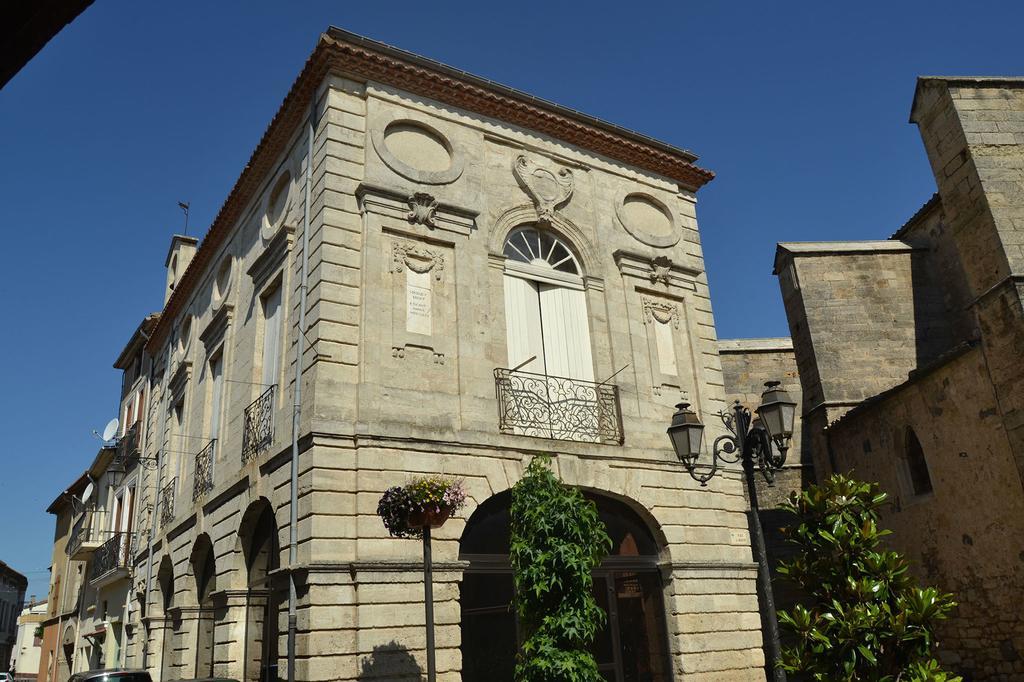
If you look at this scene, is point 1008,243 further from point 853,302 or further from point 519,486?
point 519,486

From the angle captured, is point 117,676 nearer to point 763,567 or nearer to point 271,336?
point 271,336

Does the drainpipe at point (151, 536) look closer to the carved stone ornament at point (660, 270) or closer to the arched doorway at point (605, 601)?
the arched doorway at point (605, 601)

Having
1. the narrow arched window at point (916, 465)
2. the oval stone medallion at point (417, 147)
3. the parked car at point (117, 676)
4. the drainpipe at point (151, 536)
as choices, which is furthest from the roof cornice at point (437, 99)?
the parked car at point (117, 676)

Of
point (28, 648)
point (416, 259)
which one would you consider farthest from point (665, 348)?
point (28, 648)

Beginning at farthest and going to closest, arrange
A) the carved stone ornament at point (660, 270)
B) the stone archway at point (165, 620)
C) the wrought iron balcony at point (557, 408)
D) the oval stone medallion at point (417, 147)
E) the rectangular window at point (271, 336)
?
the stone archway at point (165, 620)
the carved stone ornament at point (660, 270)
the rectangular window at point (271, 336)
the oval stone medallion at point (417, 147)
the wrought iron balcony at point (557, 408)

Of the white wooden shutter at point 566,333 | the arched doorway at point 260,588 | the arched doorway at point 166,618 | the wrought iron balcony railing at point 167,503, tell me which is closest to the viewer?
the arched doorway at point 260,588

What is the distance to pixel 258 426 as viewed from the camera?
11102mm

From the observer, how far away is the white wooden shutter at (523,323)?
11.3 metres

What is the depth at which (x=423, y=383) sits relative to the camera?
10.0 m

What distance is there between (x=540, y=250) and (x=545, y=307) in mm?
998

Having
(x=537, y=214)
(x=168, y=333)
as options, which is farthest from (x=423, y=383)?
(x=168, y=333)

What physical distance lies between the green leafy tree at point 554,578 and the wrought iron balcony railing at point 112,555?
47.5ft

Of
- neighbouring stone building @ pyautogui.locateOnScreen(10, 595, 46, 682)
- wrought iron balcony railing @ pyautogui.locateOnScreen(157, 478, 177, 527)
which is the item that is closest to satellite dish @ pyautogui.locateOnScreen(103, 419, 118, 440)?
wrought iron balcony railing @ pyautogui.locateOnScreen(157, 478, 177, 527)

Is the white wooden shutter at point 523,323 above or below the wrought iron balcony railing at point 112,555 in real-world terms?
above
